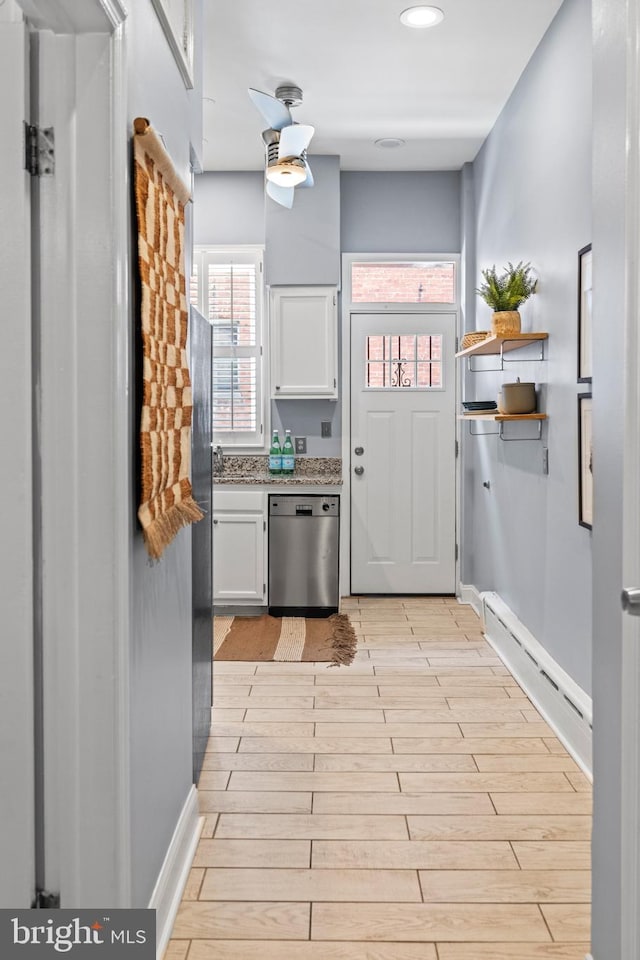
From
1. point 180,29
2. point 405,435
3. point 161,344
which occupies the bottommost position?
point 405,435

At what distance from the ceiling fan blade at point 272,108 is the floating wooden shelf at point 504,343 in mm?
1525

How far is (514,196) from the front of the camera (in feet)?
13.5

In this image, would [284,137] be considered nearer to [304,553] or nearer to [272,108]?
[272,108]

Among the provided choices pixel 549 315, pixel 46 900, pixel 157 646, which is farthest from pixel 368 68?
pixel 46 900

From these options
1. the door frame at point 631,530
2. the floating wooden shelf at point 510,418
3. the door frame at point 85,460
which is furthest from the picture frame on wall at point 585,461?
A: the door frame at point 85,460

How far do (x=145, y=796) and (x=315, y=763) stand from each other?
1202 mm

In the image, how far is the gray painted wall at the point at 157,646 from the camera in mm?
1646

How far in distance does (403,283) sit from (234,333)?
48.6 inches

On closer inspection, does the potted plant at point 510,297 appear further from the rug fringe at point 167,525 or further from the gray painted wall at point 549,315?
the rug fringe at point 167,525

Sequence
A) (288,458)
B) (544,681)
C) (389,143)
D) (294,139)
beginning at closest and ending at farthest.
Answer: (544,681) → (294,139) → (389,143) → (288,458)

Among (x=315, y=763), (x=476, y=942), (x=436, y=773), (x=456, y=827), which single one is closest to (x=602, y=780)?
(x=476, y=942)

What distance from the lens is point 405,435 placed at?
18.1 ft

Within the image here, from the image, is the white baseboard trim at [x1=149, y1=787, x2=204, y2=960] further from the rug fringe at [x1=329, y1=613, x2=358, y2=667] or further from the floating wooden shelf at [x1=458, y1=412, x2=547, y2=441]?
the floating wooden shelf at [x1=458, y1=412, x2=547, y2=441]

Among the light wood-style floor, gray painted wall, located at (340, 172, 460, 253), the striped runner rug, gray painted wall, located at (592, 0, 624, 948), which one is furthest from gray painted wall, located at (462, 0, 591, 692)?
gray painted wall, located at (592, 0, 624, 948)
